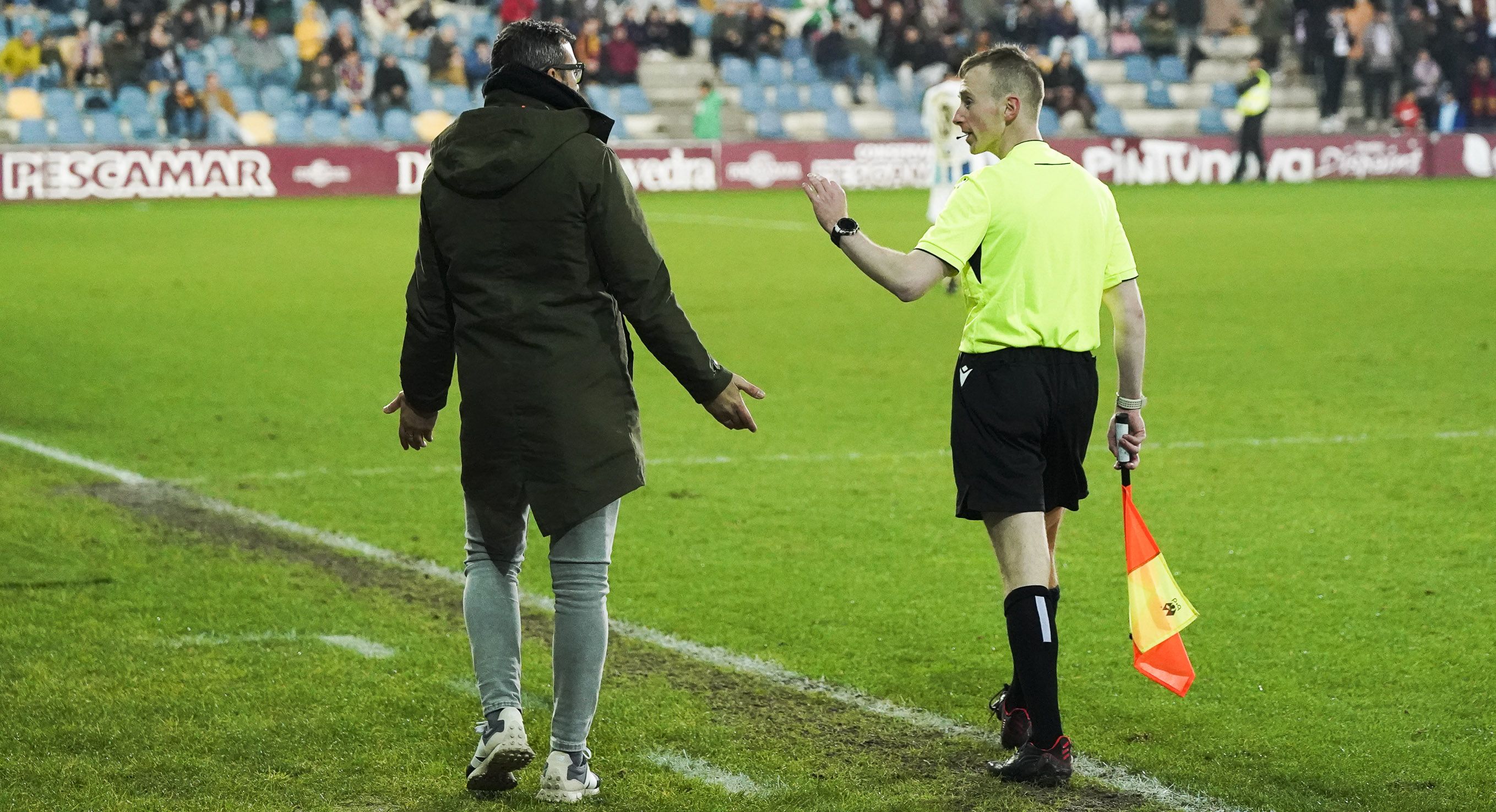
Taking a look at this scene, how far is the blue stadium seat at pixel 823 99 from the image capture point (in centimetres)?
3356

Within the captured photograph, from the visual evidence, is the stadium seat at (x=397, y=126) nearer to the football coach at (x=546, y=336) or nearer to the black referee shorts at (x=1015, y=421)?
the football coach at (x=546, y=336)

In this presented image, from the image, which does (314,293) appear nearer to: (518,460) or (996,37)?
(518,460)

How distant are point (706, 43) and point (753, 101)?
216 cm

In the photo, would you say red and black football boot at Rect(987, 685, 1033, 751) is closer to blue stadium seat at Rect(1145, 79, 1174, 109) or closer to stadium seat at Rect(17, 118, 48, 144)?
stadium seat at Rect(17, 118, 48, 144)

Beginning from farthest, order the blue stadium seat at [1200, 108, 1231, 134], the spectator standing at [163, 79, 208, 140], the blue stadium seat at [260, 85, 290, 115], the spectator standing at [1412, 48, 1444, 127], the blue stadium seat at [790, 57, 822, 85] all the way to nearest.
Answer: the blue stadium seat at [1200, 108, 1231, 134], the blue stadium seat at [790, 57, 822, 85], the spectator standing at [1412, 48, 1444, 127], the blue stadium seat at [260, 85, 290, 115], the spectator standing at [163, 79, 208, 140]

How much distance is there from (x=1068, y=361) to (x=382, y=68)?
27.2 m

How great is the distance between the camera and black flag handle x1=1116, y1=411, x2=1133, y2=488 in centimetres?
450

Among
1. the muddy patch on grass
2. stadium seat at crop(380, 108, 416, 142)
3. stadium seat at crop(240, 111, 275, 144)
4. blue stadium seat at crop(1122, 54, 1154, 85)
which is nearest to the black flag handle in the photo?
the muddy patch on grass

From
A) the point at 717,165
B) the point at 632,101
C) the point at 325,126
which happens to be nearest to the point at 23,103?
the point at 325,126

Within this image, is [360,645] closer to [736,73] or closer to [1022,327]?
[1022,327]

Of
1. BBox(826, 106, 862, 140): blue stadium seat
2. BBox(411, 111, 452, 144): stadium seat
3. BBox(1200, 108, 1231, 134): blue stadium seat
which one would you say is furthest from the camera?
BBox(1200, 108, 1231, 134): blue stadium seat

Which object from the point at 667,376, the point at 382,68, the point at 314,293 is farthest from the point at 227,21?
the point at 667,376

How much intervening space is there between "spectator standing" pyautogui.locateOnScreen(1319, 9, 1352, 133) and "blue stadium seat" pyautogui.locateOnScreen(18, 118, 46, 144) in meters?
23.1

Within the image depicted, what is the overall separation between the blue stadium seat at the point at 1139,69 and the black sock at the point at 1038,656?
32691 millimetres
